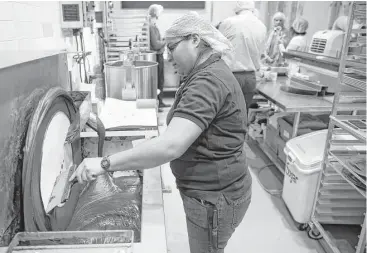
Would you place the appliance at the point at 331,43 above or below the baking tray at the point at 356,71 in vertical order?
above

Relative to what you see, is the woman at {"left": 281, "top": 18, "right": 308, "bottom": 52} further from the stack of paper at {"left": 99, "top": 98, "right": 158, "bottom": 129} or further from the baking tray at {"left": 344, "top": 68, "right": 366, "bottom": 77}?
the stack of paper at {"left": 99, "top": 98, "right": 158, "bottom": 129}

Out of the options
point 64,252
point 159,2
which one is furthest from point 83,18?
point 159,2

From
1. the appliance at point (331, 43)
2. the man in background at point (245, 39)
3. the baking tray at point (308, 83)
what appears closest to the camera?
the baking tray at point (308, 83)

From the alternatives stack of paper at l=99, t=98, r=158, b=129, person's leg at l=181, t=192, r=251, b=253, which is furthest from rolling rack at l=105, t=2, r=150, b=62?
person's leg at l=181, t=192, r=251, b=253

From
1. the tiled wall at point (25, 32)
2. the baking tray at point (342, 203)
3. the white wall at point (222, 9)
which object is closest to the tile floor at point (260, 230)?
the baking tray at point (342, 203)

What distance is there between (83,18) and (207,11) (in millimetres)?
5277

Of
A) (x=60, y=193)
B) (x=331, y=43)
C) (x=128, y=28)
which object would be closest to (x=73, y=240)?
(x=60, y=193)

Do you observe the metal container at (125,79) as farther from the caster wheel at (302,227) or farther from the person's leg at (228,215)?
the caster wheel at (302,227)

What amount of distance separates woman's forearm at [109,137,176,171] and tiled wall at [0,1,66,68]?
48 centimetres

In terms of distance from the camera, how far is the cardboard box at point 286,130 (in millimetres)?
2987

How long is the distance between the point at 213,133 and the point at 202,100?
200 mm

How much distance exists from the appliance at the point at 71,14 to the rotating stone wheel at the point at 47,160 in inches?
30.6

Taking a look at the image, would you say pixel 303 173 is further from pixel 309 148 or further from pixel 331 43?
pixel 331 43

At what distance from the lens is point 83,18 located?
2.13 meters
